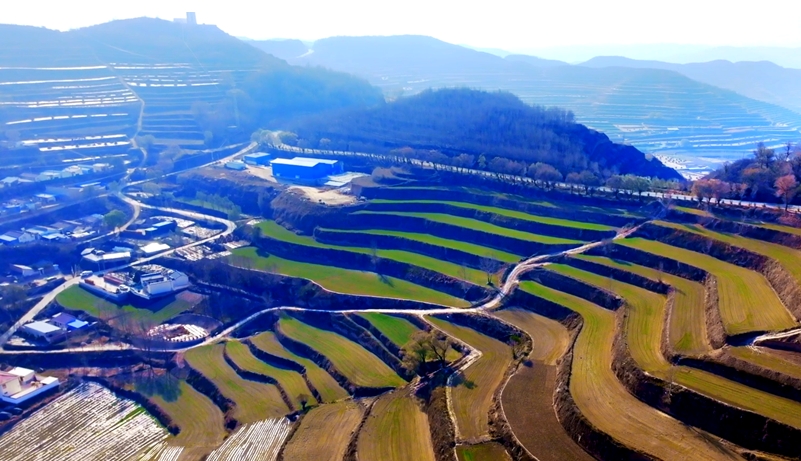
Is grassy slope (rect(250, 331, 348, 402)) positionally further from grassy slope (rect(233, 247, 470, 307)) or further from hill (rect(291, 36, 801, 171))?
hill (rect(291, 36, 801, 171))

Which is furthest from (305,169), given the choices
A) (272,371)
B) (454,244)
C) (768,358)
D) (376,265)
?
(768,358)

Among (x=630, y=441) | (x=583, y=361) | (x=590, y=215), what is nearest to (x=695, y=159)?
(x=590, y=215)

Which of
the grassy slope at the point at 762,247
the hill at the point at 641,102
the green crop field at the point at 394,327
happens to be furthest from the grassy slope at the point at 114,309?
the hill at the point at 641,102

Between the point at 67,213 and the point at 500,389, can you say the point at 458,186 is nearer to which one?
the point at 500,389

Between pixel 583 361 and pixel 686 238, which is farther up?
pixel 686 238

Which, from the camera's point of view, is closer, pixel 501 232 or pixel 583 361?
pixel 583 361

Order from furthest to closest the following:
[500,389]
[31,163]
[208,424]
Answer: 1. [31,163]
2. [208,424]
3. [500,389]
